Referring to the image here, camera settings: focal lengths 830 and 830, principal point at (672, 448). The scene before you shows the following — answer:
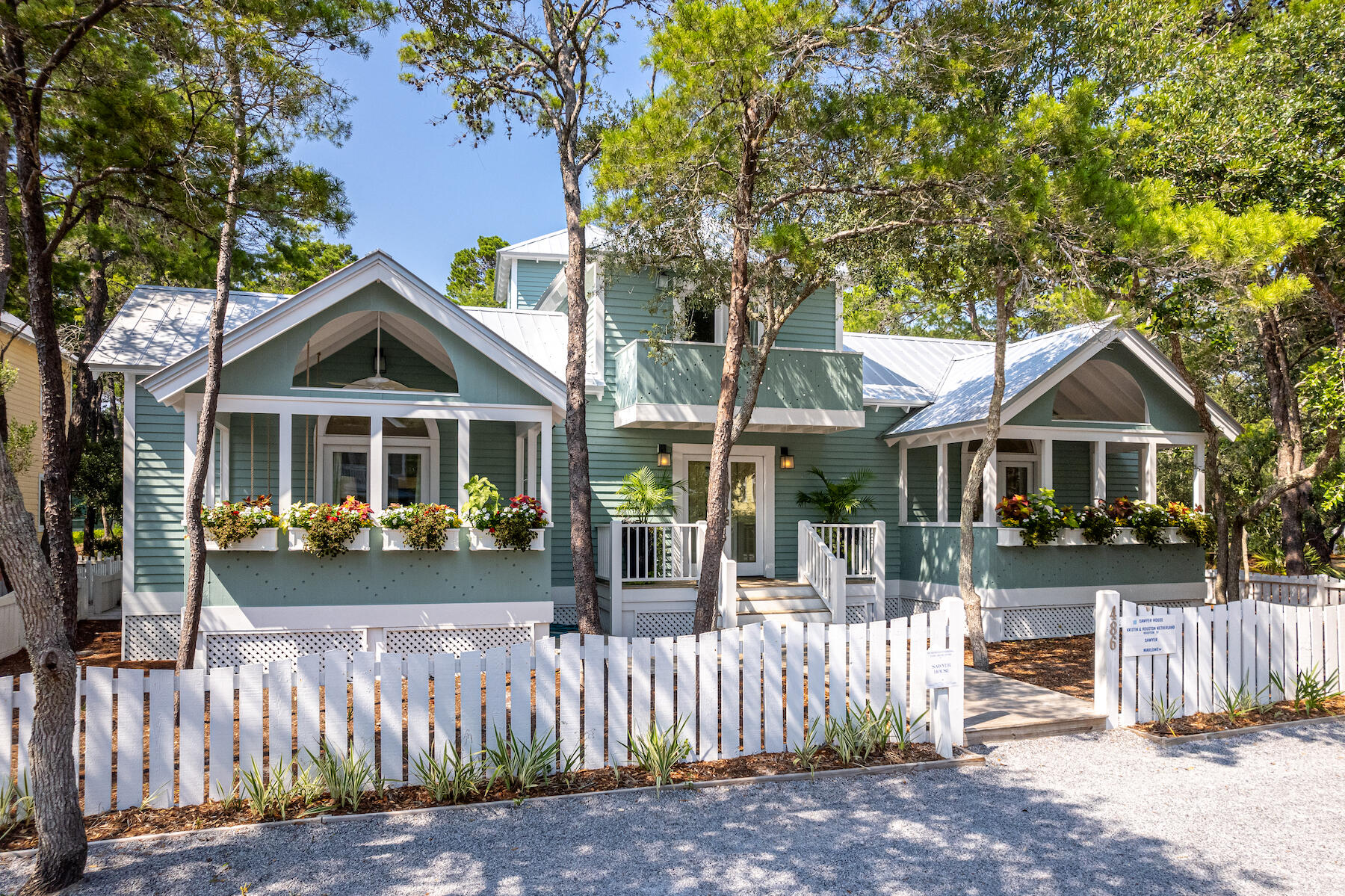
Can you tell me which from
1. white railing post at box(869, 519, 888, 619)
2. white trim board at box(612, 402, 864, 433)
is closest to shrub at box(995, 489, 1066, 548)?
white railing post at box(869, 519, 888, 619)

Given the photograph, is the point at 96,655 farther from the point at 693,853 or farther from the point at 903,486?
the point at 903,486

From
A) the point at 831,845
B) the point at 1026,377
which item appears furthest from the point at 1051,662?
the point at 831,845

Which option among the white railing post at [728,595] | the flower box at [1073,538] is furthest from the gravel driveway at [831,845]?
the flower box at [1073,538]

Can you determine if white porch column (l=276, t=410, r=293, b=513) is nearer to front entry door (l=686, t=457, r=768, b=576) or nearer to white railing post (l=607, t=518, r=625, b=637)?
white railing post (l=607, t=518, r=625, b=637)

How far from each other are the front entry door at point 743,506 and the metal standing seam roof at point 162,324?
683 centimetres

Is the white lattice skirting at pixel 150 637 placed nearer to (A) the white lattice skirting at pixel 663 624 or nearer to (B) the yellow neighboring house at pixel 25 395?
(A) the white lattice skirting at pixel 663 624

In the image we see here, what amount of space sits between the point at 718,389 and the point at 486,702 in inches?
297

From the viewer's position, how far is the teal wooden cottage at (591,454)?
982 cm

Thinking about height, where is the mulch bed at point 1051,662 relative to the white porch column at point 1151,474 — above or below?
below

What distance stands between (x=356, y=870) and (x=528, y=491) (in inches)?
306

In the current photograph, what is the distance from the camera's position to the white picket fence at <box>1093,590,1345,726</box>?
7.50m

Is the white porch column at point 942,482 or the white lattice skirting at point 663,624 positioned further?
the white porch column at point 942,482

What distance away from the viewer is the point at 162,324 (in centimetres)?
1180

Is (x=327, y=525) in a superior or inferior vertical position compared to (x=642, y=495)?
inferior
